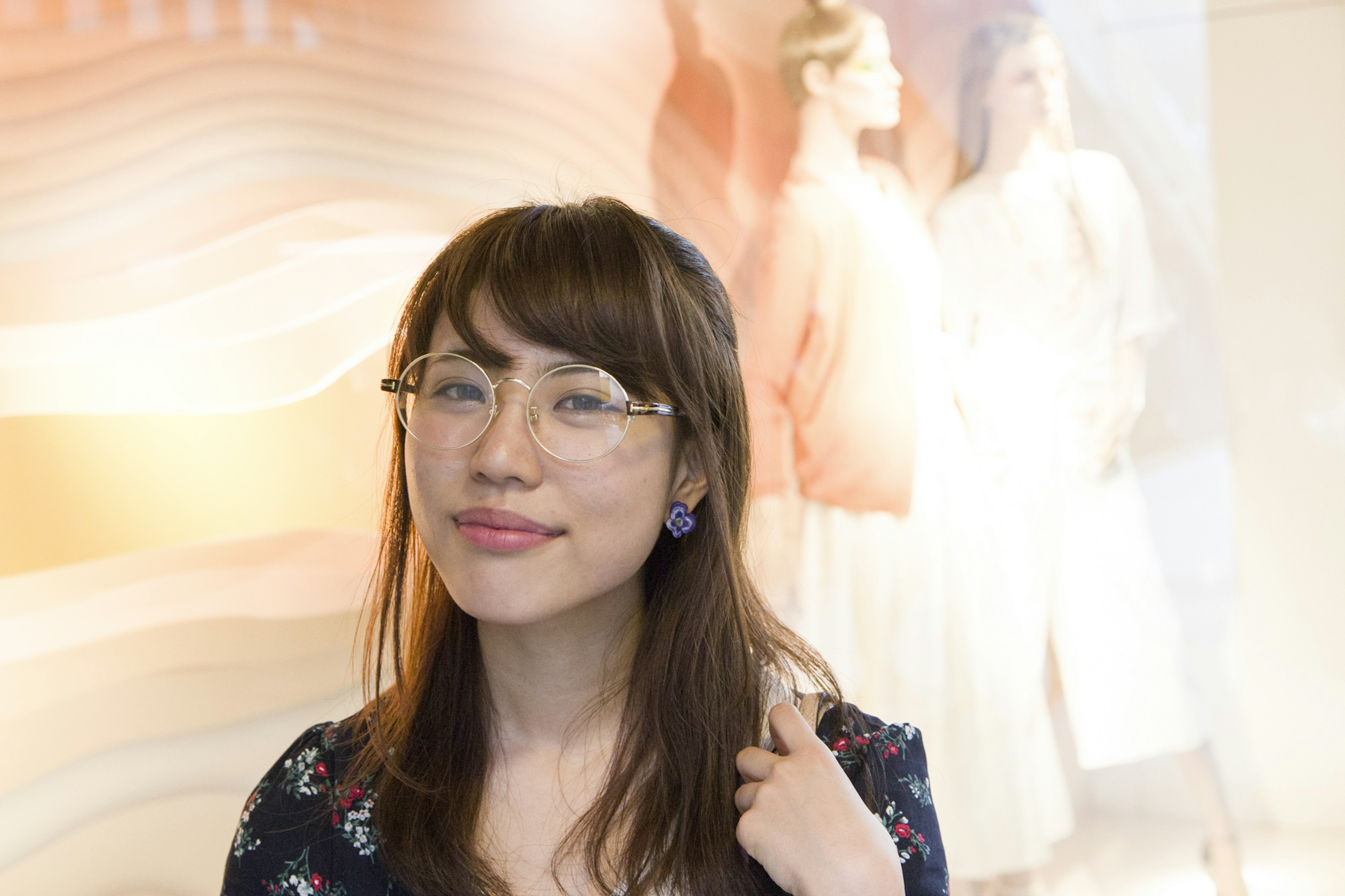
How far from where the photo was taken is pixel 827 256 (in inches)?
101

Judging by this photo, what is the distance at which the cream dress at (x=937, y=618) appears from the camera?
2.51 meters

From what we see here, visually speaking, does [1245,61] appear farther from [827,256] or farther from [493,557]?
[493,557]

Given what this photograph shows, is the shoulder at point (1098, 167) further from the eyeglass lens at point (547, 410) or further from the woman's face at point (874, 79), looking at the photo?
the eyeglass lens at point (547, 410)

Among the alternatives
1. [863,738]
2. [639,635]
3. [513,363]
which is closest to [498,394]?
[513,363]

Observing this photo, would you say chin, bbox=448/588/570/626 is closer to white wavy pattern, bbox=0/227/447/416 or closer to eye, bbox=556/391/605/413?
eye, bbox=556/391/605/413

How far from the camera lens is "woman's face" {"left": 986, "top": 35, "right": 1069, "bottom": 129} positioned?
2.54 m

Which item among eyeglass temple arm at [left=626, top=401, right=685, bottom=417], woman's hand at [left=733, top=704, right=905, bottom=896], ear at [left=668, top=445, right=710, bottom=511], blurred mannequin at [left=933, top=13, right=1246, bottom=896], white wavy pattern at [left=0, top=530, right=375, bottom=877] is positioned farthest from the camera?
blurred mannequin at [left=933, top=13, right=1246, bottom=896]

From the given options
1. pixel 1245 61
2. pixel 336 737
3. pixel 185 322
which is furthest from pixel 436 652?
pixel 1245 61

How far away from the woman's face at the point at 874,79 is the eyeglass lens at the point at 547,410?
165 cm

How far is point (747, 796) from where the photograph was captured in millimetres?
1181

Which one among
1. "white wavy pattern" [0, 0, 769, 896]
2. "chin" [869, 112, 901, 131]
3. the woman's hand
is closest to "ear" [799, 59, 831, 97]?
"chin" [869, 112, 901, 131]

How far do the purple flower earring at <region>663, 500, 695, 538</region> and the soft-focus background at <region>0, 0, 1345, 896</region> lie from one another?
957 mm

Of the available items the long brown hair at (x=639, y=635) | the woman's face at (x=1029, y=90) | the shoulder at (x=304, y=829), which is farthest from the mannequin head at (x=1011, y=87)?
the shoulder at (x=304, y=829)

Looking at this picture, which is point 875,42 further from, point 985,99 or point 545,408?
point 545,408
